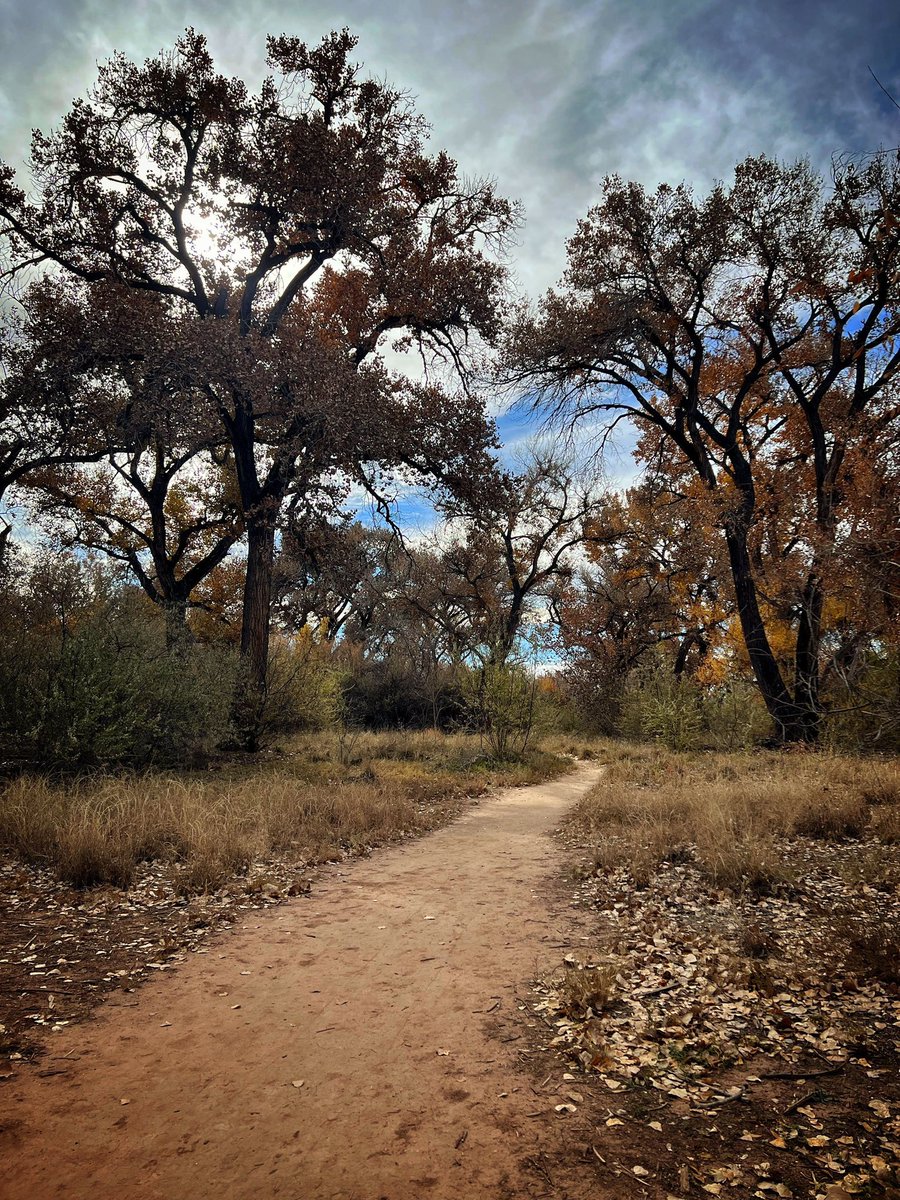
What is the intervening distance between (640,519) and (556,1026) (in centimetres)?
2371

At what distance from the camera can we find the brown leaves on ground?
2.50 m

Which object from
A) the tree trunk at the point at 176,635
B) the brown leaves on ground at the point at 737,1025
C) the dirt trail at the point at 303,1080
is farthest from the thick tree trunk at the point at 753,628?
the tree trunk at the point at 176,635

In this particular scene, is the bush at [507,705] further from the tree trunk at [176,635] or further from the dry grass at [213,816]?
the tree trunk at [176,635]

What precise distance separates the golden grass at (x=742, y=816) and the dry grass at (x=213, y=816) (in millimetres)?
2814

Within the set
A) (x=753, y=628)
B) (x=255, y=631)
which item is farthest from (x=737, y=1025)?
(x=753, y=628)

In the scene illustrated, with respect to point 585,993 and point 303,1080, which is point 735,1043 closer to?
point 585,993

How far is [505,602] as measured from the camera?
3003 cm

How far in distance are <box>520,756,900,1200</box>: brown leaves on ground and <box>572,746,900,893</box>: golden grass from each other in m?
0.09

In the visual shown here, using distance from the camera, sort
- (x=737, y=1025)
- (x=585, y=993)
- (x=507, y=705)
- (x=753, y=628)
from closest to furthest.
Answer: (x=737, y=1025) < (x=585, y=993) < (x=753, y=628) < (x=507, y=705)

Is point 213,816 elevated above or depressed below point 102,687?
below

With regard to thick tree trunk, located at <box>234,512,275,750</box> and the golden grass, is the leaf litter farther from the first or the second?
thick tree trunk, located at <box>234,512,275,750</box>

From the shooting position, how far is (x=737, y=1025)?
350cm

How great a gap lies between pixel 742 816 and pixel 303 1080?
6016 millimetres

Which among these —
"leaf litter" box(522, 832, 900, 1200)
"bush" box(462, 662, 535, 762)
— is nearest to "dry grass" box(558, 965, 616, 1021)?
"leaf litter" box(522, 832, 900, 1200)
